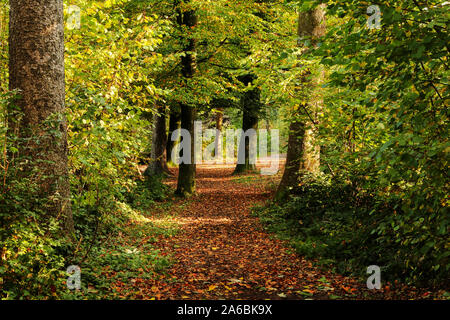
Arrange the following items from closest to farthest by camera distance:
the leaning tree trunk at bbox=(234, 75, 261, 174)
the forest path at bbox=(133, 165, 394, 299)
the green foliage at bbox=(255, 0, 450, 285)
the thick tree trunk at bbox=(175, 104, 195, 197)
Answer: the green foliage at bbox=(255, 0, 450, 285) → the forest path at bbox=(133, 165, 394, 299) → the thick tree trunk at bbox=(175, 104, 195, 197) → the leaning tree trunk at bbox=(234, 75, 261, 174)

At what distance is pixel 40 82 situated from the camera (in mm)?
5328

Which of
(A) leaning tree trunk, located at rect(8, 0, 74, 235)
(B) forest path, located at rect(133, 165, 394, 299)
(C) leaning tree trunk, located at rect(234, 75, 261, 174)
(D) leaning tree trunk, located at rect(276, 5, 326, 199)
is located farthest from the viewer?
(C) leaning tree trunk, located at rect(234, 75, 261, 174)

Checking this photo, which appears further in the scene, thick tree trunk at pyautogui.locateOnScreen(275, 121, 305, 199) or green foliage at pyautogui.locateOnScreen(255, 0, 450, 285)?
thick tree trunk at pyautogui.locateOnScreen(275, 121, 305, 199)

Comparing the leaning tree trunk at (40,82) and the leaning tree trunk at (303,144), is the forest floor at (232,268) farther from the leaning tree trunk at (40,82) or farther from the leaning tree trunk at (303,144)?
the leaning tree trunk at (40,82)

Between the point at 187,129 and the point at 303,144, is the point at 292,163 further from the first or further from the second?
the point at 187,129

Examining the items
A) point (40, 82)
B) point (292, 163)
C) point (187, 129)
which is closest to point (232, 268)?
point (40, 82)

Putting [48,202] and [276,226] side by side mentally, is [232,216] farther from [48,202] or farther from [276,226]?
[48,202]

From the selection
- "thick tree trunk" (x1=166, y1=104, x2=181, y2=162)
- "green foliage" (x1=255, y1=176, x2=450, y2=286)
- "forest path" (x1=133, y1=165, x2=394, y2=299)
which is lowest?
"forest path" (x1=133, y1=165, x2=394, y2=299)

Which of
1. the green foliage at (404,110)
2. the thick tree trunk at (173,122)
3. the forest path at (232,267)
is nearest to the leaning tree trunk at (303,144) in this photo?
the forest path at (232,267)

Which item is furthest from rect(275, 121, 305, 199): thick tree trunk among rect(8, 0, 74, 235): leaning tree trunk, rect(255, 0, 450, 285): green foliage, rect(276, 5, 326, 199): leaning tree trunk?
rect(8, 0, 74, 235): leaning tree trunk

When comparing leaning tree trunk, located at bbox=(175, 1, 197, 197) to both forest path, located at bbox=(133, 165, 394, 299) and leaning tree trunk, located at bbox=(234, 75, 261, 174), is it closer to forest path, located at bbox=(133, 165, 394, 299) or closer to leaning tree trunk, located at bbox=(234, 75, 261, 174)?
forest path, located at bbox=(133, 165, 394, 299)

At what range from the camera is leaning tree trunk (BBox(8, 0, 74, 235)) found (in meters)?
5.20

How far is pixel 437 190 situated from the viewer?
3611 mm

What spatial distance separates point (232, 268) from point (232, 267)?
0.22ft
